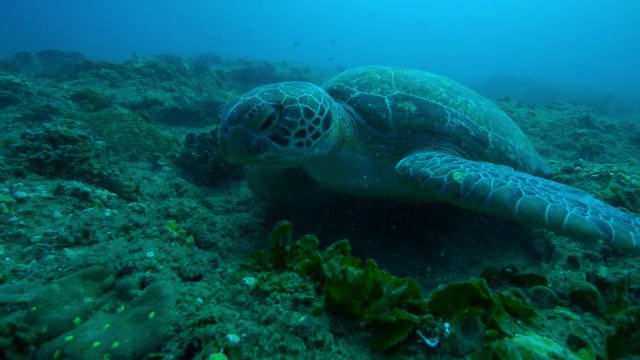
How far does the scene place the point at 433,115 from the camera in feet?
11.5

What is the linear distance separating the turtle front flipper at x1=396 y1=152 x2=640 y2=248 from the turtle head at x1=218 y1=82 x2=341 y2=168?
33.7 inches

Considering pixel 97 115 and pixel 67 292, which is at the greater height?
pixel 67 292

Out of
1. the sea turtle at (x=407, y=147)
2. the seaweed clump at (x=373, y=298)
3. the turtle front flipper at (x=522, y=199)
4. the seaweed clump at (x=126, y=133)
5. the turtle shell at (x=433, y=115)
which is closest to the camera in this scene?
the seaweed clump at (x=373, y=298)

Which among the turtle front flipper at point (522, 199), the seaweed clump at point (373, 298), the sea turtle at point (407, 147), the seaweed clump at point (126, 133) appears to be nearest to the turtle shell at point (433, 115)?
the sea turtle at point (407, 147)

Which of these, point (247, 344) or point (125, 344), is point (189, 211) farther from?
point (247, 344)

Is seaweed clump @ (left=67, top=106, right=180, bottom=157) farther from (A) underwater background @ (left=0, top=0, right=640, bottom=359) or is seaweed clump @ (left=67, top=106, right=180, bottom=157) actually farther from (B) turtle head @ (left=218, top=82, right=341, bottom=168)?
(B) turtle head @ (left=218, top=82, right=341, bottom=168)

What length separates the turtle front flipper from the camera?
217 cm

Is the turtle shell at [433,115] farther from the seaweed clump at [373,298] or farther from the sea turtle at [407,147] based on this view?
the seaweed clump at [373,298]

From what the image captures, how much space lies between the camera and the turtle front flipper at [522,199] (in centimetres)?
217

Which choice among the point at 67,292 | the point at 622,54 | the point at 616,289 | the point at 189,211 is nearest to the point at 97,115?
the point at 189,211

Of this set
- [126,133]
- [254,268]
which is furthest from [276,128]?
[126,133]

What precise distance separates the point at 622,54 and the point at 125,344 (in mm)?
110778

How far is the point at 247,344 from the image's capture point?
1.24 m

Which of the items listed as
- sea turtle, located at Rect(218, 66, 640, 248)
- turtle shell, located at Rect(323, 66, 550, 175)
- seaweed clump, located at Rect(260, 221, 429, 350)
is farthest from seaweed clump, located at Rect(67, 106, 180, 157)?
seaweed clump, located at Rect(260, 221, 429, 350)
